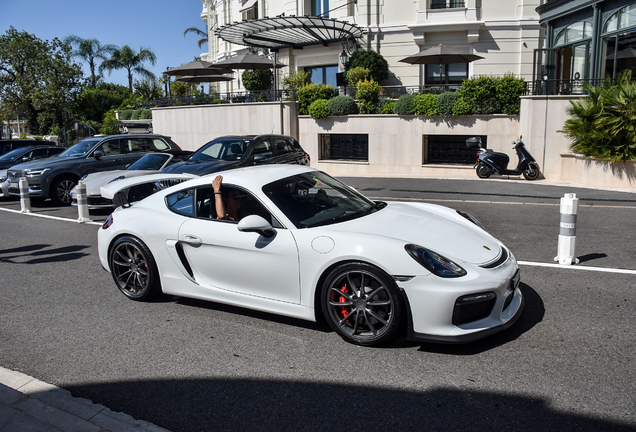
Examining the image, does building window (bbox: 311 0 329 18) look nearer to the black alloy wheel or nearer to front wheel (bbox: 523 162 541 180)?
front wheel (bbox: 523 162 541 180)

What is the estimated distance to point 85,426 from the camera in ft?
10.7

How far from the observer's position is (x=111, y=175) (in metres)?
11.2

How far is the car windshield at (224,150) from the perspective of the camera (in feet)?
38.6

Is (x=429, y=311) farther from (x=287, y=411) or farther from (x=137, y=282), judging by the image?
(x=137, y=282)

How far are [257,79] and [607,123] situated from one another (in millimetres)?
18264

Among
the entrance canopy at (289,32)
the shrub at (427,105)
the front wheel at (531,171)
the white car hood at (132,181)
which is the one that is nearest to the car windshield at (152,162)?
the white car hood at (132,181)

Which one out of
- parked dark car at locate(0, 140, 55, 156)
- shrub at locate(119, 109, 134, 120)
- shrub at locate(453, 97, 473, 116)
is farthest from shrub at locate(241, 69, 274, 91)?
shrub at locate(453, 97, 473, 116)

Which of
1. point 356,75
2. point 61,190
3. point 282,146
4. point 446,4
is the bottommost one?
point 61,190

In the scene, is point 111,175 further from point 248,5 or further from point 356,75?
point 248,5

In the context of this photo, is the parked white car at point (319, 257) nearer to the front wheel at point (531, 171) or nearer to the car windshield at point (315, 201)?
the car windshield at point (315, 201)

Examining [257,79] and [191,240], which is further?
[257,79]

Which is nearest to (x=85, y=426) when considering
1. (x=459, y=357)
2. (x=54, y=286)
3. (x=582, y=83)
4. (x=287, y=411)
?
(x=287, y=411)

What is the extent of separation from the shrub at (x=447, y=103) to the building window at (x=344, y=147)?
3107 mm

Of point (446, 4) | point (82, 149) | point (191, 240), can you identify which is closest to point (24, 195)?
point (82, 149)
